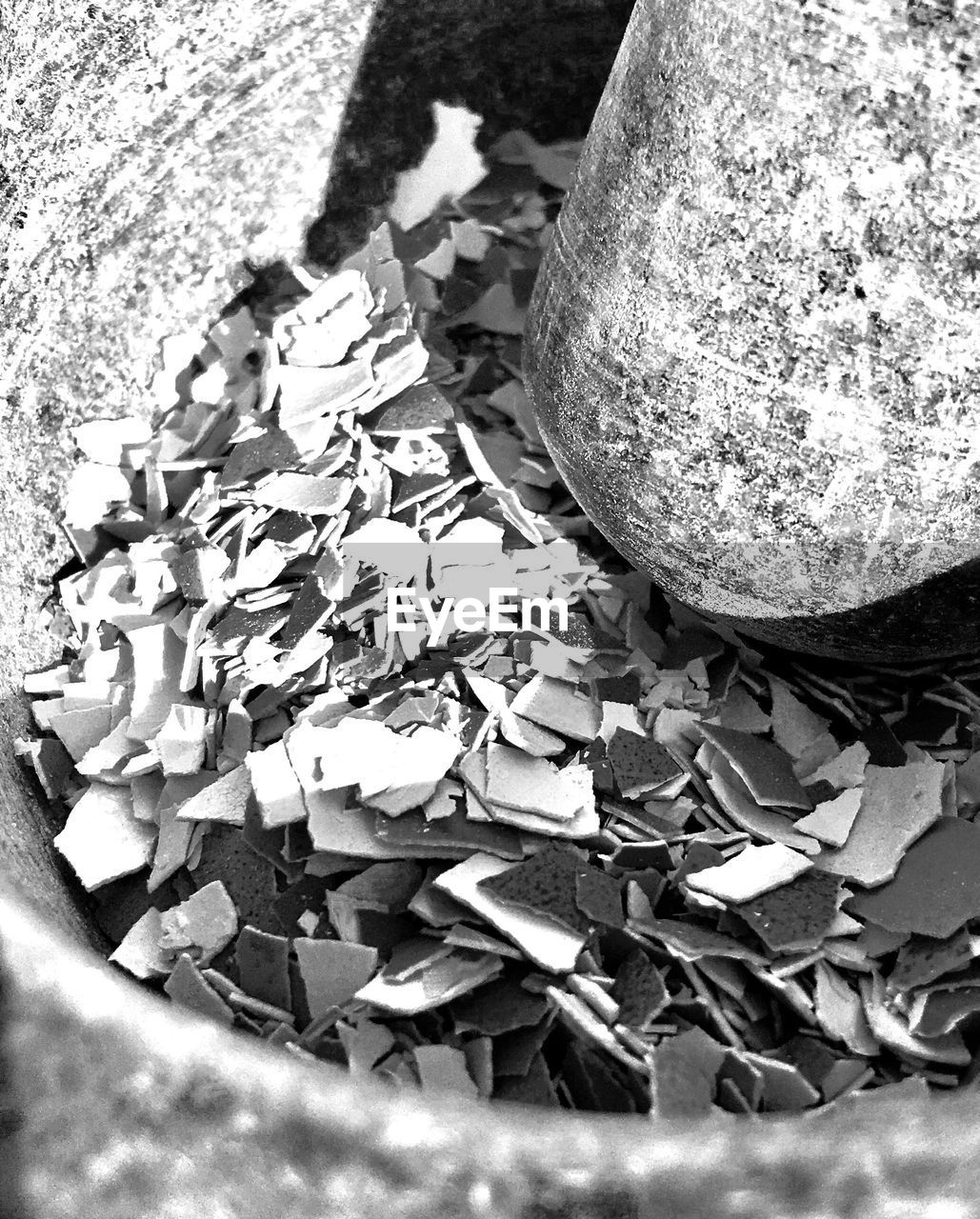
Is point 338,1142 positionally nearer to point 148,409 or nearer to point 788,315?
point 788,315

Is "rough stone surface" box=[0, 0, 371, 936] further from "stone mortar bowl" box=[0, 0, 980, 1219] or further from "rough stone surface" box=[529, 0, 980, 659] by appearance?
"rough stone surface" box=[529, 0, 980, 659]

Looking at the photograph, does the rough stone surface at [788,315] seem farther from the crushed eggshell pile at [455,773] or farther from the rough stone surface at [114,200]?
the rough stone surface at [114,200]

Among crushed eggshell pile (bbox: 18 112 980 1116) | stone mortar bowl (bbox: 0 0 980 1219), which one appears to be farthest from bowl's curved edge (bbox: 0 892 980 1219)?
crushed eggshell pile (bbox: 18 112 980 1116)

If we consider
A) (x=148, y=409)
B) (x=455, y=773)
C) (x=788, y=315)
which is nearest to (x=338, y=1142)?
(x=455, y=773)

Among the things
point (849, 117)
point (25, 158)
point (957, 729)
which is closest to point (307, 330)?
point (25, 158)

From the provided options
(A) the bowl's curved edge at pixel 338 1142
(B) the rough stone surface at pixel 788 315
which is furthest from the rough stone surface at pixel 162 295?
(B) the rough stone surface at pixel 788 315

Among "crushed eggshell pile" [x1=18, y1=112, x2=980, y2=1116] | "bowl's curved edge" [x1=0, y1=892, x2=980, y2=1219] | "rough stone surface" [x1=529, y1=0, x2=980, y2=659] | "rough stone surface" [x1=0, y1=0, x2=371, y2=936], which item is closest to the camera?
"bowl's curved edge" [x1=0, y1=892, x2=980, y2=1219]

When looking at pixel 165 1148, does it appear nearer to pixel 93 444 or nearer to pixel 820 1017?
pixel 820 1017
